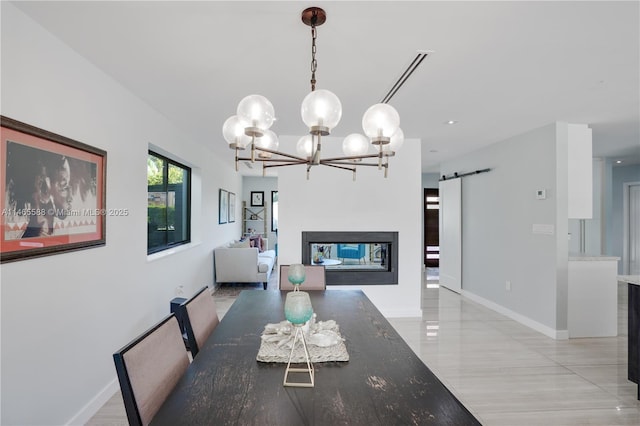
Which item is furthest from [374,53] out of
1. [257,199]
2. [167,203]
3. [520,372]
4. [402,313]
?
[257,199]

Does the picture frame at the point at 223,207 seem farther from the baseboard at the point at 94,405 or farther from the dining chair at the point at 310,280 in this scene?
the baseboard at the point at 94,405

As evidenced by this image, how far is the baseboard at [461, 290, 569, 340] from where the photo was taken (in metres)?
3.61

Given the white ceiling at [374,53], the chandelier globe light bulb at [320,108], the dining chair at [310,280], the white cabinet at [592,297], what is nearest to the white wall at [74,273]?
the white ceiling at [374,53]

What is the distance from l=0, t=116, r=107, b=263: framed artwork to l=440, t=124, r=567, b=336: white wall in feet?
14.0

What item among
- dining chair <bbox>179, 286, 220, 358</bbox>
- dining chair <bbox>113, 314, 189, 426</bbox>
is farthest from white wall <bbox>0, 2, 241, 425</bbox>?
dining chair <bbox>113, 314, 189, 426</bbox>

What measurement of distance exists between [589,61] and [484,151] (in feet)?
9.36

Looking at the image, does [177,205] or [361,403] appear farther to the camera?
[177,205]

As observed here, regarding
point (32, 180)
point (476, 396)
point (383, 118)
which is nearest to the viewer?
point (383, 118)

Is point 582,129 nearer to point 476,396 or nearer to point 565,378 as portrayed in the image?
point 565,378

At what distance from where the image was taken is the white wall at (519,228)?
362 cm

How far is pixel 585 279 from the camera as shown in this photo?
366cm

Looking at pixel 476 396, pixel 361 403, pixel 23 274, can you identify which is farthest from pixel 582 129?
pixel 23 274

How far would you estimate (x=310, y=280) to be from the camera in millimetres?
2996

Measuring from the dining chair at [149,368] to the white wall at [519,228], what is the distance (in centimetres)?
383
